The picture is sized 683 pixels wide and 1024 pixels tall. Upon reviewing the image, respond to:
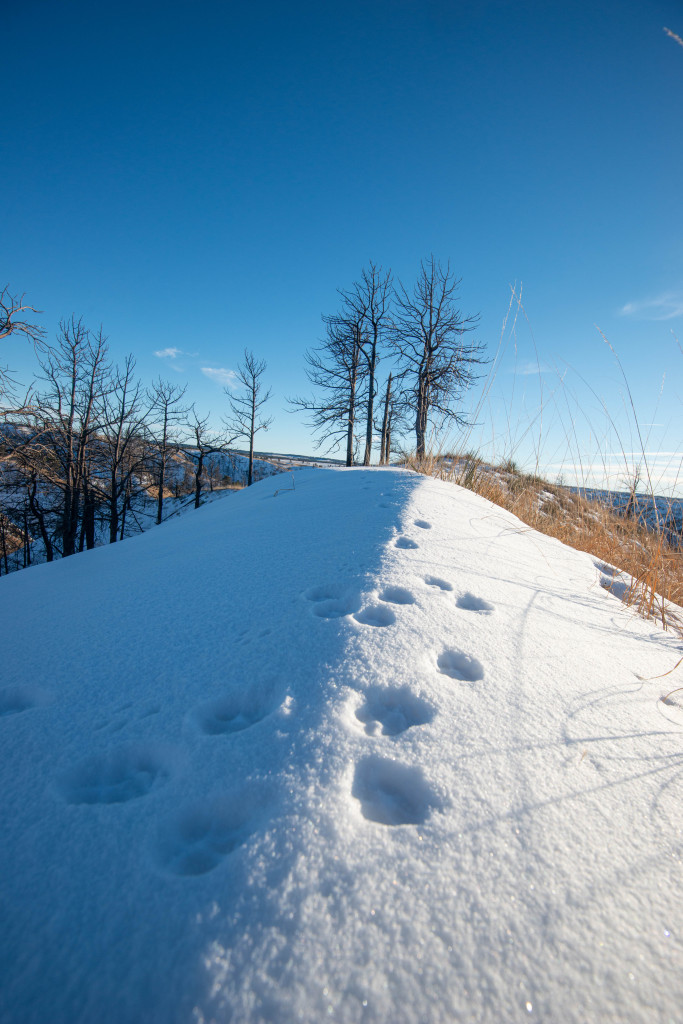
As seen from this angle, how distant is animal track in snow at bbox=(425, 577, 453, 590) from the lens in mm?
1297

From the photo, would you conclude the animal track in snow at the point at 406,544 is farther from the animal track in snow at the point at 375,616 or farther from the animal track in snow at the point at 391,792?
Result: the animal track in snow at the point at 391,792

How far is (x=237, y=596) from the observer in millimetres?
1279

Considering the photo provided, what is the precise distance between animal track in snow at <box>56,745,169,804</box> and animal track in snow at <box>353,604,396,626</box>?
562mm

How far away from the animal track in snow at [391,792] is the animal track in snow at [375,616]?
403mm

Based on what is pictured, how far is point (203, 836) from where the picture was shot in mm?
636

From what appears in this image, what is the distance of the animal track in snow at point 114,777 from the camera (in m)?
0.71

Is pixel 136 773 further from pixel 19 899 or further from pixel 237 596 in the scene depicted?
pixel 237 596

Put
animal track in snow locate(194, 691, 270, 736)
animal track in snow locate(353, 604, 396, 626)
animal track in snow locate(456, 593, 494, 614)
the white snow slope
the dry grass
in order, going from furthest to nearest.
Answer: the dry grass
animal track in snow locate(456, 593, 494, 614)
animal track in snow locate(353, 604, 396, 626)
animal track in snow locate(194, 691, 270, 736)
the white snow slope

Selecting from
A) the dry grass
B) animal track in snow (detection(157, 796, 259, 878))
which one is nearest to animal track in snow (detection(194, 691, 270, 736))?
animal track in snow (detection(157, 796, 259, 878))

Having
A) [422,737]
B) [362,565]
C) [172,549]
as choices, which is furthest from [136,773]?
[172,549]

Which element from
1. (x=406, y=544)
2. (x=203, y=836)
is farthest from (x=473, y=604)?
(x=203, y=836)

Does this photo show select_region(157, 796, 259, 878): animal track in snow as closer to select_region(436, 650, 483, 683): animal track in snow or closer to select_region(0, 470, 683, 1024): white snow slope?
select_region(0, 470, 683, 1024): white snow slope

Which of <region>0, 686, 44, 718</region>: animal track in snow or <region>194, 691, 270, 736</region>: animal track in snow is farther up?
<region>194, 691, 270, 736</region>: animal track in snow

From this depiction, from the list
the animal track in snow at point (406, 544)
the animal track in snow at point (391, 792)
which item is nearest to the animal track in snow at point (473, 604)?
the animal track in snow at point (406, 544)
